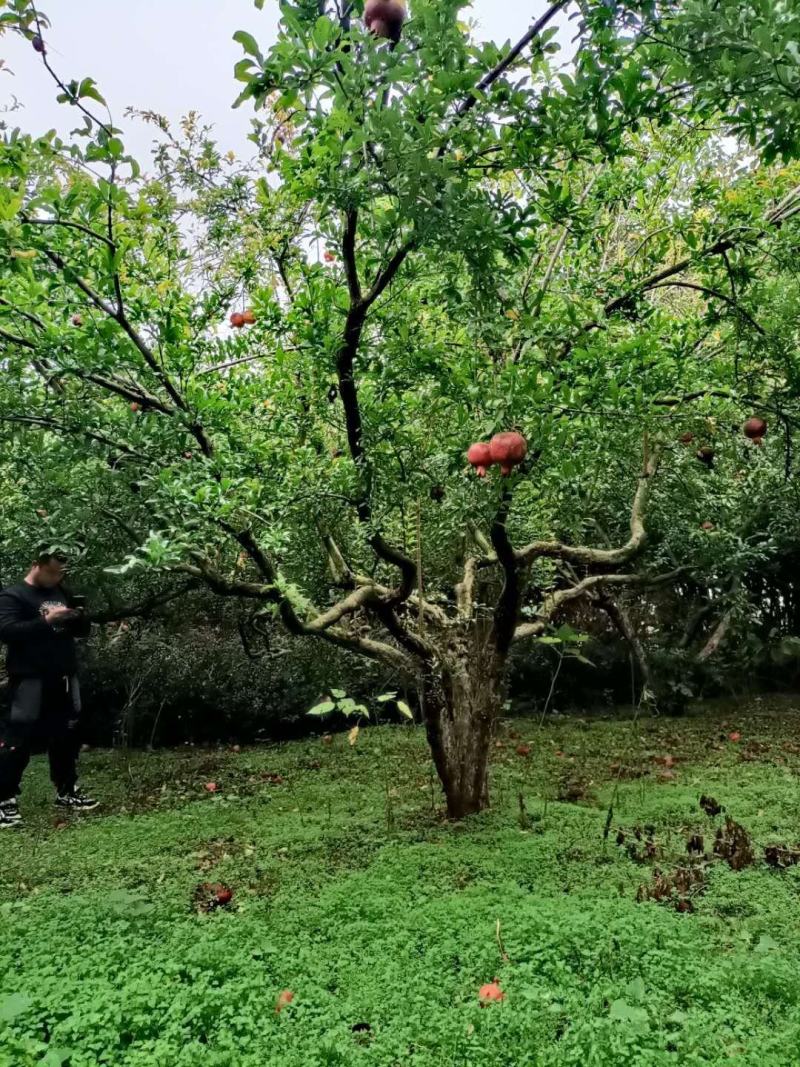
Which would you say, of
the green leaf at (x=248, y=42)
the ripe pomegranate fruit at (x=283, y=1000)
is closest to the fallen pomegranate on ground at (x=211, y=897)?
the ripe pomegranate fruit at (x=283, y=1000)

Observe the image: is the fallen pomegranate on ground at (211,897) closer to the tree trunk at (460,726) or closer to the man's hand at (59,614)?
the tree trunk at (460,726)

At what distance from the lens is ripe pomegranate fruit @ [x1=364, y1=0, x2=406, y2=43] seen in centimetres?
201

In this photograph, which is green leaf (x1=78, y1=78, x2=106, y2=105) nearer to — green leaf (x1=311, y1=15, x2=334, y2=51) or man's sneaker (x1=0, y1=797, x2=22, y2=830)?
green leaf (x1=311, y1=15, x2=334, y2=51)

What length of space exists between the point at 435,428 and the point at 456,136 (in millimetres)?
1780

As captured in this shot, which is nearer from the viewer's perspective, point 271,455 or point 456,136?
point 456,136

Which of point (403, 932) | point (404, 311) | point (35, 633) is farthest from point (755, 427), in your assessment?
point (35, 633)

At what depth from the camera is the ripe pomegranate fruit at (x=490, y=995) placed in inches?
91.3

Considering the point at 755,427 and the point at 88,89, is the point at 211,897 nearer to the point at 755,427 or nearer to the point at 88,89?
the point at 88,89

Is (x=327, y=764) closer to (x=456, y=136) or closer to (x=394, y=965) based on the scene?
(x=394, y=965)

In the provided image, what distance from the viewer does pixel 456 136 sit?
1.96m

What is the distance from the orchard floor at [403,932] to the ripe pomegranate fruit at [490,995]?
0.04 metres

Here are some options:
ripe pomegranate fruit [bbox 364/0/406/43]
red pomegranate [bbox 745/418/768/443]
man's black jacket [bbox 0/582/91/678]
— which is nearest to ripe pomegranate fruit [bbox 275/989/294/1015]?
ripe pomegranate fruit [bbox 364/0/406/43]

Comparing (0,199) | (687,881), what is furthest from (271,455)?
(687,881)

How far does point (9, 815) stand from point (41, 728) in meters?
0.55
